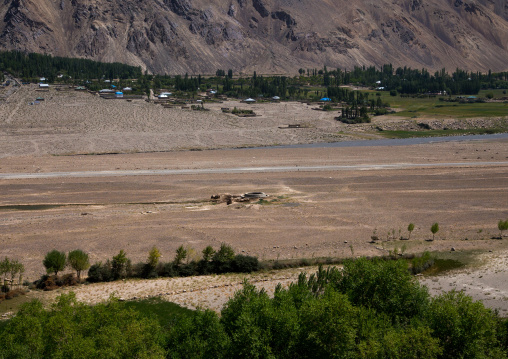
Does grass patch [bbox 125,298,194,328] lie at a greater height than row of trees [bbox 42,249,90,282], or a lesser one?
lesser

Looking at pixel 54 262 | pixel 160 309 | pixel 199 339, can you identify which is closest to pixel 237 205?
pixel 54 262

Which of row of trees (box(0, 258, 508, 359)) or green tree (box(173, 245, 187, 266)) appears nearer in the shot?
row of trees (box(0, 258, 508, 359))

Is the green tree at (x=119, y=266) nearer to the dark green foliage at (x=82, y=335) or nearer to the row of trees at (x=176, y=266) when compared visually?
the row of trees at (x=176, y=266)

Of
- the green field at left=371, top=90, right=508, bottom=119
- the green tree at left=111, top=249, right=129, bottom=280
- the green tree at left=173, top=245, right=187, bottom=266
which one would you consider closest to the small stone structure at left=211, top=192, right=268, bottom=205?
the green tree at left=173, top=245, right=187, bottom=266

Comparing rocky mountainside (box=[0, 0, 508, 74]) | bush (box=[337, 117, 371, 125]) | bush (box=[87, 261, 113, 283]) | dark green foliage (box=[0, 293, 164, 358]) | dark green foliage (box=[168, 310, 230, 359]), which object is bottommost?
bush (box=[87, 261, 113, 283])

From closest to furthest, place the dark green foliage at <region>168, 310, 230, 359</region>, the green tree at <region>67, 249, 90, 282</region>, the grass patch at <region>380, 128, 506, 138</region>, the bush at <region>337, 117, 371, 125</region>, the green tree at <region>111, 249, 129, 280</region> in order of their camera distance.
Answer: the dark green foliage at <region>168, 310, 230, 359</region>, the green tree at <region>67, 249, 90, 282</region>, the green tree at <region>111, 249, 129, 280</region>, the grass patch at <region>380, 128, 506, 138</region>, the bush at <region>337, 117, 371, 125</region>

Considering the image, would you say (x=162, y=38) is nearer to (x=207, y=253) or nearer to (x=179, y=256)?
(x=179, y=256)

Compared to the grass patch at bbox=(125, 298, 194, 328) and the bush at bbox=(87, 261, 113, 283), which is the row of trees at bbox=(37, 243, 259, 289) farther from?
the grass patch at bbox=(125, 298, 194, 328)
